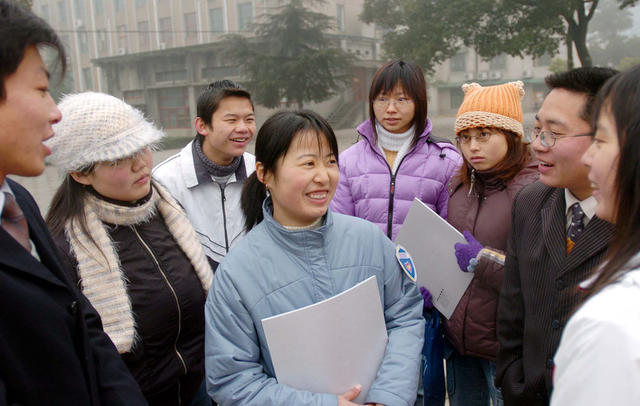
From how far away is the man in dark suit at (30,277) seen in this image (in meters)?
1.01

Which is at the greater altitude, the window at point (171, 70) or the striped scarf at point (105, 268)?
the window at point (171, 70)

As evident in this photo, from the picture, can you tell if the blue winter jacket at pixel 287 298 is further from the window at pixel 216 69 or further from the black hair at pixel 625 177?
the window at pixel 216 69

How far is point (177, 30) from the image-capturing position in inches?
1232

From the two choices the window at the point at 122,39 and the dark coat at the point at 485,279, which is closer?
the dark coat at the point at 485,279

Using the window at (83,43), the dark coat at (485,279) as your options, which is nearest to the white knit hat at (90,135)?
the dark coat at (485,279)

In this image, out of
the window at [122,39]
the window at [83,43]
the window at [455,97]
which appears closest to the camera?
the window at [122,39]

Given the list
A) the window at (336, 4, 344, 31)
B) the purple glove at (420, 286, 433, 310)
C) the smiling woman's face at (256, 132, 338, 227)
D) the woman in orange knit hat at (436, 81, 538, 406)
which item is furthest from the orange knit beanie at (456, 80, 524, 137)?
the window at (336, 4, 344, 31)

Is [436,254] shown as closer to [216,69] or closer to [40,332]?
[40,332]

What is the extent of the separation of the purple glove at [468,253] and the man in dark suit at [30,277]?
4.39 feet

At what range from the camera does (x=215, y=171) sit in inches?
103

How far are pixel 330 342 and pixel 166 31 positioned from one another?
1335 inches

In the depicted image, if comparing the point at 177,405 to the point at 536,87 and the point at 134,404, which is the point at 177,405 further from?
the point at 536,87

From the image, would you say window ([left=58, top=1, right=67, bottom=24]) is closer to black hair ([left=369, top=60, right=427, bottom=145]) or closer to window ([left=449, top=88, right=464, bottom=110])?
window ([left=449, top=88, right=464, bottom=110])

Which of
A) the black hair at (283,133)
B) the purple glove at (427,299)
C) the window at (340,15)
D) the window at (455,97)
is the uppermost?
the window at (340,15)
